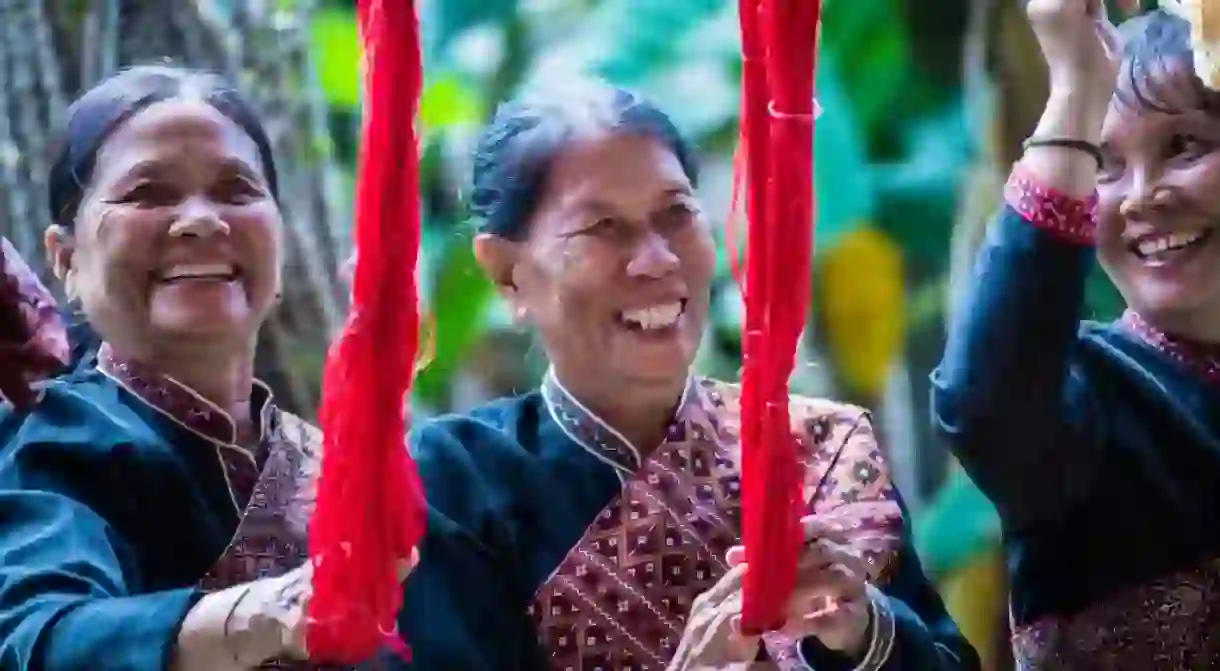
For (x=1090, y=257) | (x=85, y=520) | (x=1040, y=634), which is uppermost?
(x=1090, y=257)

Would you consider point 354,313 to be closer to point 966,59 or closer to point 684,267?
point 684,267

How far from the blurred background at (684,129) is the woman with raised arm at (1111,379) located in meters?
0.02

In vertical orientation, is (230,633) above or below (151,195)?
below

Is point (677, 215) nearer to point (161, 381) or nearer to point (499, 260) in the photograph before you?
point (499, 260)

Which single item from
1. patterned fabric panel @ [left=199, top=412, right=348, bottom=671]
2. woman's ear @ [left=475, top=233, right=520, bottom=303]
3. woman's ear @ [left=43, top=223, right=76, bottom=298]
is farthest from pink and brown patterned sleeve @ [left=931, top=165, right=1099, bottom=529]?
woman's ear @ [left=43, top=223, right=76, bottom=298]

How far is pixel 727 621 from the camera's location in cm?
71

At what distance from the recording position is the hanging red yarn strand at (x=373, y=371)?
0.65 meters

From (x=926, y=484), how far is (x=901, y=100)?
23 cm

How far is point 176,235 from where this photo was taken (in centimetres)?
76

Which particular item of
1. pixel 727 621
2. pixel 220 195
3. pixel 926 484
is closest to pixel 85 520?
pixel 220 195

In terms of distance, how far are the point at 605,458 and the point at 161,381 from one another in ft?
0.81

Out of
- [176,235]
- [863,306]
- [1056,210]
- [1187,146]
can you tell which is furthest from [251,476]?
[1187,146]

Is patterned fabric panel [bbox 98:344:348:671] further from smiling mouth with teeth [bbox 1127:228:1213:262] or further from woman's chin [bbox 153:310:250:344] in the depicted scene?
smiling mouth with teeth [bbox 1127:228:1213:262]

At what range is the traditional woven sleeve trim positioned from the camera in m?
0.77
